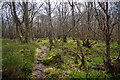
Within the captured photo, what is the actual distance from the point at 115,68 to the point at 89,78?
141 centimetres

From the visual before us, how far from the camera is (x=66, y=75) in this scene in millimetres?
4371

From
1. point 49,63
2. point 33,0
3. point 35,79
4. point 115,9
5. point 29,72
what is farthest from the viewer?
point 33,0

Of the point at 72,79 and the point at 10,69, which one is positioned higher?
the point at 10,69

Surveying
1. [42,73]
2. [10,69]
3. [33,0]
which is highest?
[33,0]

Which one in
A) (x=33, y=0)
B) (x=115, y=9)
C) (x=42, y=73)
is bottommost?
(x=42, y=73)

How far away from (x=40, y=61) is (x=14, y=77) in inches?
113

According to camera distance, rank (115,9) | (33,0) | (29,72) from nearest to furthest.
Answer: (29,72), (115,9), (33,0)

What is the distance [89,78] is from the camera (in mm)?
3969

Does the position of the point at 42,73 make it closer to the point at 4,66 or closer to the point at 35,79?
the point at 35,79

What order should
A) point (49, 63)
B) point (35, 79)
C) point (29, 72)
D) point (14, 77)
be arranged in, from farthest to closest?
point (49, 63) < point (29, 72) < point (35, 79) < point (14, 77)

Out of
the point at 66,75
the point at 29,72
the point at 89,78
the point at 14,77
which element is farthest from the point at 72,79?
the point at 14,77

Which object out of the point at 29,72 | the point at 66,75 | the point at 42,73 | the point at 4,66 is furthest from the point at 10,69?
the point at 66,75

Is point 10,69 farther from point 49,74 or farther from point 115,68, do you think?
point 115,68

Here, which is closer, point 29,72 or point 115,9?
point 29,72
